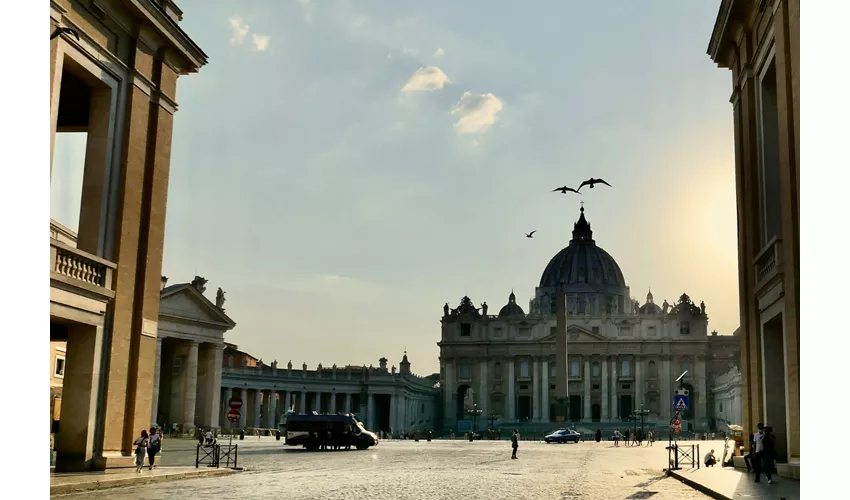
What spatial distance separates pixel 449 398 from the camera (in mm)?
152125

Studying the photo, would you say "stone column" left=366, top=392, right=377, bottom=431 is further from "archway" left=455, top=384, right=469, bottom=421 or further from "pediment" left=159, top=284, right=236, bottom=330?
"pediment" left=159, top=284, right=236, bottom=330

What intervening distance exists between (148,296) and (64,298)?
388 centimetres

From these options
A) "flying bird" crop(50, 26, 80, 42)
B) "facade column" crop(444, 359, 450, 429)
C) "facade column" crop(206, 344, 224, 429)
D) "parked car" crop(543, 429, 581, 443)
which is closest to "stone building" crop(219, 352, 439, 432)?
"facade column" crop(444, 359, 450, 429)

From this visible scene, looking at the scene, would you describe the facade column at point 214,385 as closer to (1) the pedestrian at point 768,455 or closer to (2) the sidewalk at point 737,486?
(2) the sidewalk at point 737,486

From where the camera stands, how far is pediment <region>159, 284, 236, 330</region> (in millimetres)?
65188

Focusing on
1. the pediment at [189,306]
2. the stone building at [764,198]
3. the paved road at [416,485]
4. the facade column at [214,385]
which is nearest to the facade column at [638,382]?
the facade column at [214,385]

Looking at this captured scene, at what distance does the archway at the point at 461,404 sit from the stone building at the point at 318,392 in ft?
53.9

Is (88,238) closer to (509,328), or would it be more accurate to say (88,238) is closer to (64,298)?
(64,298)

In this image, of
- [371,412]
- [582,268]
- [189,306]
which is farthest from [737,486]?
[582,268]

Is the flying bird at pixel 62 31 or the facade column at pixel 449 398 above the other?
the flying bird at pixel 62 31

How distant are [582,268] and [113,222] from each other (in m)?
157

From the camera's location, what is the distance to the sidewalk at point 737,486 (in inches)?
680

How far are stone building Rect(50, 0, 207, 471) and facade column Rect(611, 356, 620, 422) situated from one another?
12863 cm
